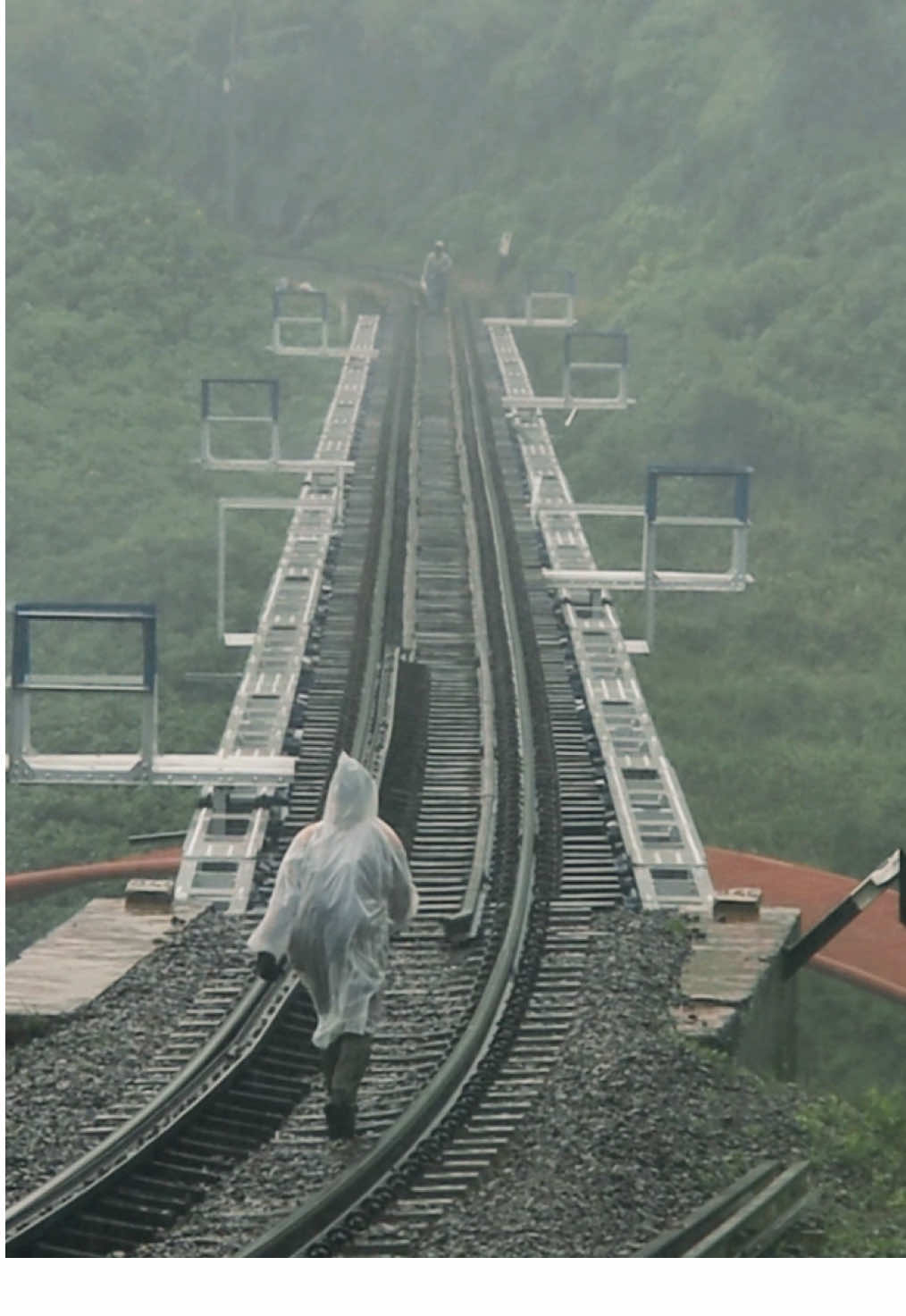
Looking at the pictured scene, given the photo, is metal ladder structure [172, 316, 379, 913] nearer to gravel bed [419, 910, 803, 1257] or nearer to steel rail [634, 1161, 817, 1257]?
gravel bed [419, 910, 803, 1257]

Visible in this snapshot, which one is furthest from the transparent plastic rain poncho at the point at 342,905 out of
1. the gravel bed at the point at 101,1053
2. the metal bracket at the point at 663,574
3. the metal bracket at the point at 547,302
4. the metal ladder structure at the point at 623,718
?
the metal bracket at the point at 547,302

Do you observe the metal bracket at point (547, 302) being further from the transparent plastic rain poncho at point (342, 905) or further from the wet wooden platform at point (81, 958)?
the transparent plastic rain poncho at point (342, 905)

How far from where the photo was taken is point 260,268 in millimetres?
35031

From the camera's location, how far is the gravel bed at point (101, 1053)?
8078 mm

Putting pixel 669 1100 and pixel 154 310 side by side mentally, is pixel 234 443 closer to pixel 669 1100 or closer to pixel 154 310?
pixel 154 310

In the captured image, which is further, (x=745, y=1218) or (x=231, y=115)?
(x=231, y=115)

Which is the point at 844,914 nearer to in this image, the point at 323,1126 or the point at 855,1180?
the point at 855,1180

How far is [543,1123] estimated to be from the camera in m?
8.36

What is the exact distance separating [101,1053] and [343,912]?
1.68 metres

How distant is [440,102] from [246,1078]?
3513 centimetres

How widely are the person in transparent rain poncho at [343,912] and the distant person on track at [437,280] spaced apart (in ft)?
75.9

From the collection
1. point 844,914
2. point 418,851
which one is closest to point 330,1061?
point 844,914

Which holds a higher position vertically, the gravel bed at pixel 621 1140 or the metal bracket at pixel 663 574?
the metal bracket at pixel 663 574

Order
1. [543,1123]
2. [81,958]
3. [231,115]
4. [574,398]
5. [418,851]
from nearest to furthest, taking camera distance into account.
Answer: [543,1123]
[81,958]
[418,851]
[574,398]
[231,115]
